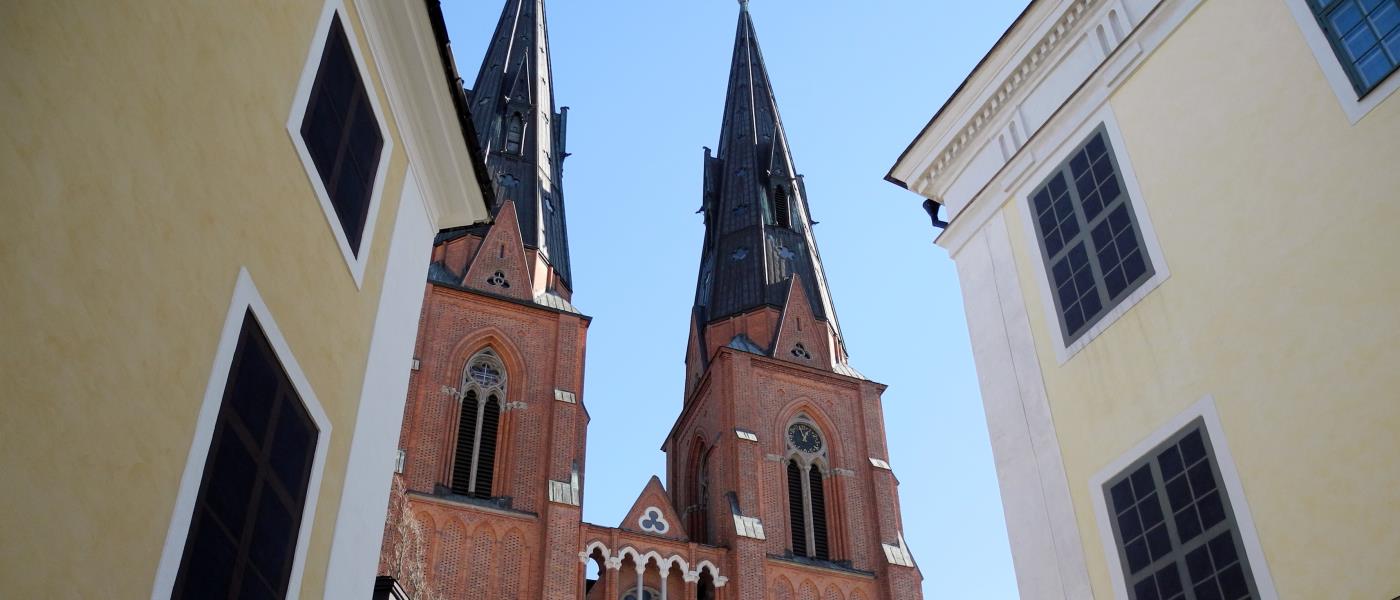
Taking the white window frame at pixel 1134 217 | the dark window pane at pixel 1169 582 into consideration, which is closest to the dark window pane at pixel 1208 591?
the dark window pane at pixel 1169 582

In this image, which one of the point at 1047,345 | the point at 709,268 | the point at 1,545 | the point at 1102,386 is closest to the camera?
the point at 1,545

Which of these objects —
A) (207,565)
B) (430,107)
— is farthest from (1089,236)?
(207,565)

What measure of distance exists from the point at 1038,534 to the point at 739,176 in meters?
35.2

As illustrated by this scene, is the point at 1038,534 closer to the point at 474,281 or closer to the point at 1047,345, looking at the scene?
the point at 1047,345

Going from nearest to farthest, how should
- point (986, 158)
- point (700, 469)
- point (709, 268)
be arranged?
point (986, 158)
point (700, 469)
point (709, 268)

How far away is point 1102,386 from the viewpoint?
8500 millimetres

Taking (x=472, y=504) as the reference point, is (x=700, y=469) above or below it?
above

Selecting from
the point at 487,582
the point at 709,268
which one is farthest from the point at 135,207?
the point at 709,268

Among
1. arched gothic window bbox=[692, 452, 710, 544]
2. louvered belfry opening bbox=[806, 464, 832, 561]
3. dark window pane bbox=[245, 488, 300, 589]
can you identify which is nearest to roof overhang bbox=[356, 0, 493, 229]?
dark window pane bbox=[245, 488, 300, 589]

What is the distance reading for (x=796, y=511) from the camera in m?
33.1

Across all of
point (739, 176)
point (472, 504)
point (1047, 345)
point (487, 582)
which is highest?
point (739, 176)

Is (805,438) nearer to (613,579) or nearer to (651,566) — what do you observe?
(651,566)

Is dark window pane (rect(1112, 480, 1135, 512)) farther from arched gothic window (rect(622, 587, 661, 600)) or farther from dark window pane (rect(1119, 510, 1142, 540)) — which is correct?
arched gothic window (rect(622, 587, 661, 600))

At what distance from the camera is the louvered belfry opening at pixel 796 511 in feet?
106
